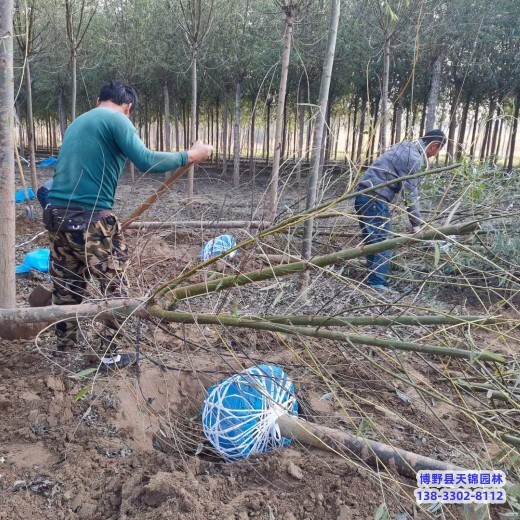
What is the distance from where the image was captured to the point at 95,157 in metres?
2.81

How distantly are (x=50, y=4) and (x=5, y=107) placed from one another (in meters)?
7.81

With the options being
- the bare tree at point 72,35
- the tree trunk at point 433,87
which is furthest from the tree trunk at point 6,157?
the tree trunk at point 433,87

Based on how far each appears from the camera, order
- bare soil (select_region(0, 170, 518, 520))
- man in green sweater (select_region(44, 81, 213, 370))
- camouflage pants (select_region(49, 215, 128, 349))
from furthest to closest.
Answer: camouflage pants (select_region(49, 215, 128, 349)), man in green sweater (select_region(44, 81, 213, 370)), bare soil (select_region(0, 170, 518, 520))

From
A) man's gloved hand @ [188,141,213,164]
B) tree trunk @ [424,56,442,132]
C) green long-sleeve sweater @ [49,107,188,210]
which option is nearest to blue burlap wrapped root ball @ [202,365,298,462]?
man's gloved hand @ [188,141,213,164]

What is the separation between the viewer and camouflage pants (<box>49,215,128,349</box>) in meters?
2.84

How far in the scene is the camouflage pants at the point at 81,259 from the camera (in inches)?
112

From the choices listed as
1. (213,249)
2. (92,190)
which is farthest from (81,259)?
(213,249)

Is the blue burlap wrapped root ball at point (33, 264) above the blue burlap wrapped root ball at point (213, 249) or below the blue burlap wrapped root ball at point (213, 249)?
below

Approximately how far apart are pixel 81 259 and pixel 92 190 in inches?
16.4

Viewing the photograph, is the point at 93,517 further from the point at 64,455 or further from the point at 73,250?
the point at 73,250

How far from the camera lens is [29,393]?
2549mm

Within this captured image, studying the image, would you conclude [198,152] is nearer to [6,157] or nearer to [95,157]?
[95,157]

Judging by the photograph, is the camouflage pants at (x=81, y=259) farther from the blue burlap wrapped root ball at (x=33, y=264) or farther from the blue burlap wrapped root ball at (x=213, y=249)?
the blue burlap wrapped root ball at (x=33, y=264)

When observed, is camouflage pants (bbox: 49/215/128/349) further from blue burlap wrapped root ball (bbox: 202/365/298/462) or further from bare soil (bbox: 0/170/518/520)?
blue burlap wrapped root ball (bbox: 202/365/298/462)
